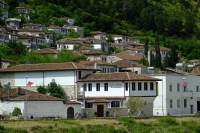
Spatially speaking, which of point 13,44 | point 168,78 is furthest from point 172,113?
point 13,44

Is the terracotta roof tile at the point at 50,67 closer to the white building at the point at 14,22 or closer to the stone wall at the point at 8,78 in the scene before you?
the stone wall at the point at 8,78

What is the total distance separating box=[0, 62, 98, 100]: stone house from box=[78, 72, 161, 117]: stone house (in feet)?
3.42

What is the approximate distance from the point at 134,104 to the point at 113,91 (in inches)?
179

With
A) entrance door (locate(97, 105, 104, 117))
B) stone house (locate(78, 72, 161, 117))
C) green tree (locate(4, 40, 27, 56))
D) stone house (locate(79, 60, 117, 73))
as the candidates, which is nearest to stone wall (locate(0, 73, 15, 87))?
stone house (locate(78, 72, 161, 117))

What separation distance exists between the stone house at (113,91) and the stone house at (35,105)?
405cm

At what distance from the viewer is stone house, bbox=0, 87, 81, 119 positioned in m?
64.4

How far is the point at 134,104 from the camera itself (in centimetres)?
7225

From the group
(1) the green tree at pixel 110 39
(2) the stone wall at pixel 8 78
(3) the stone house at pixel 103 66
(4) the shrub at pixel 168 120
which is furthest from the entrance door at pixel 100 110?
(1) the green tree at pixel 110 39

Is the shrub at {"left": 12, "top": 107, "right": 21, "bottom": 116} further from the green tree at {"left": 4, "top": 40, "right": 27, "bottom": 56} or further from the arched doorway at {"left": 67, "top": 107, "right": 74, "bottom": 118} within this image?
the green tree at {"left": 4, "top": 40, "right": 27, "bottom": 56}

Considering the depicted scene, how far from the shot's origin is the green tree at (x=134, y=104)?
237 ft

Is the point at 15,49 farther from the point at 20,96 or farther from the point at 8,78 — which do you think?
the point at 20,96

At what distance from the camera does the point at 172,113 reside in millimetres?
83312

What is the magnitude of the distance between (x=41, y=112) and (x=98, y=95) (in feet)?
41.7

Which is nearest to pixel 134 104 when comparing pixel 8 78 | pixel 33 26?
pixel 8 78
